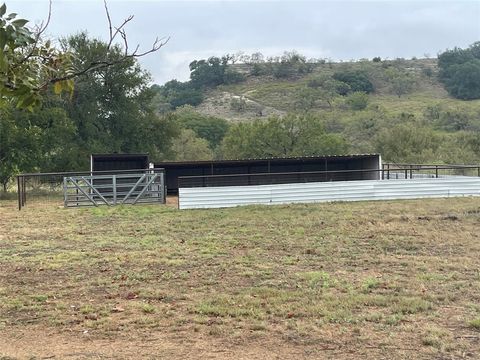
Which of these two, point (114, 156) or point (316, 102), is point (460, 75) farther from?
point (114, 156)

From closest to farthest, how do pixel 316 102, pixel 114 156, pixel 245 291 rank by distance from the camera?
1. pixel 245 291
2. pixel 114 156
3. pixel 316 102

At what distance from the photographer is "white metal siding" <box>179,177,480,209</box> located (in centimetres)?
1638

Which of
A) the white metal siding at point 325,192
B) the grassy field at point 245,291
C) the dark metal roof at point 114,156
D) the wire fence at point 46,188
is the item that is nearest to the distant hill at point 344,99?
the dark metal roof at point 114,156

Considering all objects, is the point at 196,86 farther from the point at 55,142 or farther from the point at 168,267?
the point at 168,267

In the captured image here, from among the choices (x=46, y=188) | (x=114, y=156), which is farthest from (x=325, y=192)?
(x=46, y=188)

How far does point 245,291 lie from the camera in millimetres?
5734

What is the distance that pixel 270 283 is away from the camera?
6137mm

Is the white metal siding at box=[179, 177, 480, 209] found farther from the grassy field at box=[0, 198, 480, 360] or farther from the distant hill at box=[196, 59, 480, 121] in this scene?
the distant hill at box=[196, 59, 480, 121]

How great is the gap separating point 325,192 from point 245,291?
39.6 feet

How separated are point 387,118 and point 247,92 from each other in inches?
1537

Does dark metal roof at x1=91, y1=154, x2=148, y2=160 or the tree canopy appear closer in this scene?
dark metal roof at x1=91, y1=154, x2=148, y2=160

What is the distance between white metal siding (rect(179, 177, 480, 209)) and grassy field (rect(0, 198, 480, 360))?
4.95 meters

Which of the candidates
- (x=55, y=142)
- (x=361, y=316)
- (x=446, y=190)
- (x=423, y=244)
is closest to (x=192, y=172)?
(x=55, y=142)

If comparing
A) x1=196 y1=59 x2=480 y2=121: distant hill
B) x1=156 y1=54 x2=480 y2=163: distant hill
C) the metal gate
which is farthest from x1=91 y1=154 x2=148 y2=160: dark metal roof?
x1=196 y1=59 x2=480 y2=121: distant hill
